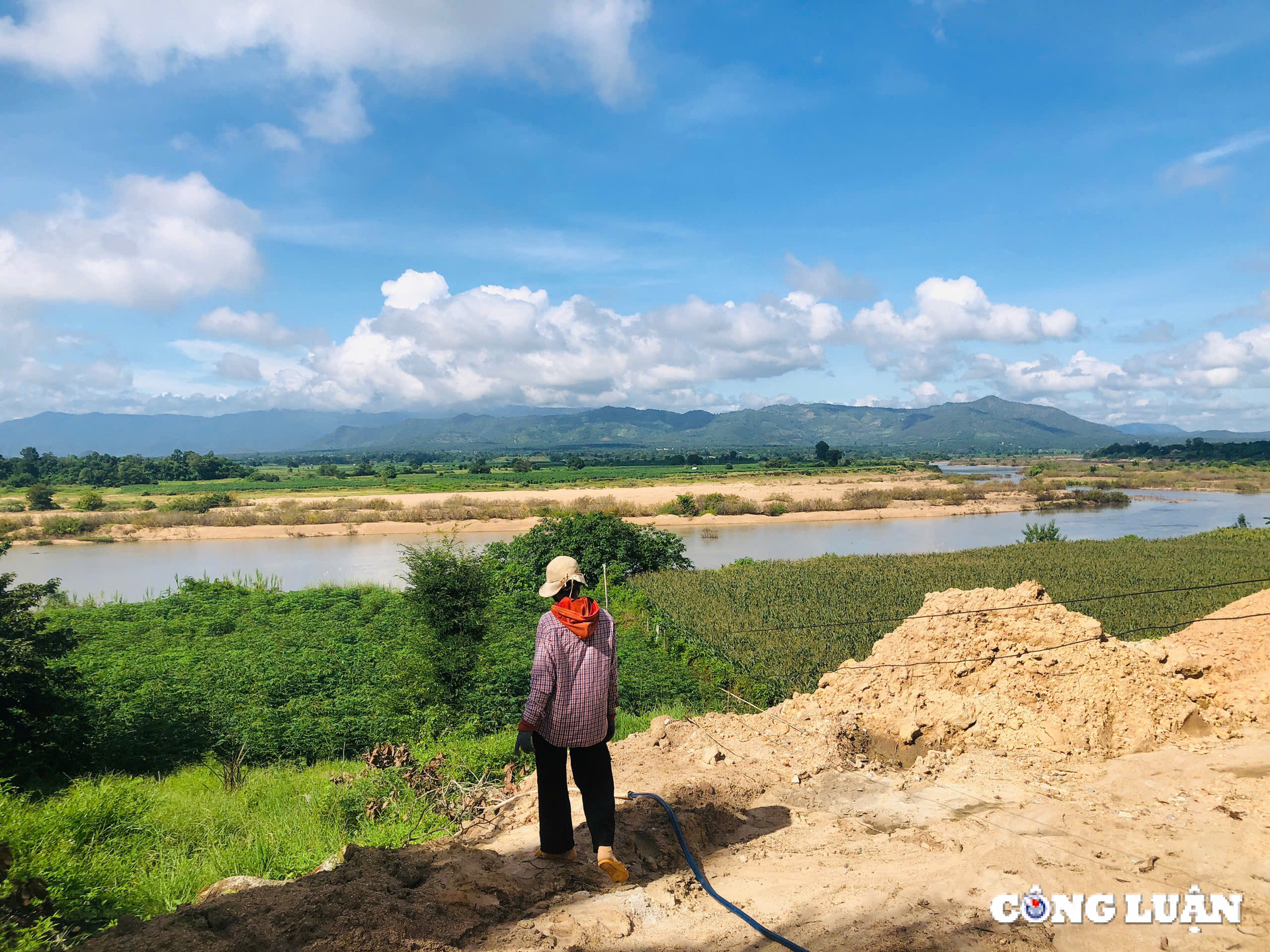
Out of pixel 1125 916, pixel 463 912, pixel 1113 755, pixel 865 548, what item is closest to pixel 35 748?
pixel 463 912

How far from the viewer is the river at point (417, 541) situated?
1152 inches

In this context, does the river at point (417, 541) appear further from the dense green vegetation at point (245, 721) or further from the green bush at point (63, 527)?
the dense green vegetation at point (245, 721)

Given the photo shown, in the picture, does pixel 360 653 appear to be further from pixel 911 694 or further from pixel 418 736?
pixel 911 694

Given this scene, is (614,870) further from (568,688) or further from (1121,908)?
(1121,908)

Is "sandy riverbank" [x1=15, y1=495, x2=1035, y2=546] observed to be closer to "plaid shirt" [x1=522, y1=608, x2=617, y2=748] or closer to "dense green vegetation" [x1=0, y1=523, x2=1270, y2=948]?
"dense green vegetation" [x1=0, y1=523, x2=1270, y2=948]

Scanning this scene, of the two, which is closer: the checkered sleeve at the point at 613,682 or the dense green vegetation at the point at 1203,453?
the checkered sleeve at the point at 613,682

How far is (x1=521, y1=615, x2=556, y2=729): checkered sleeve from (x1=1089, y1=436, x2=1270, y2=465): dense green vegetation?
108806 mm

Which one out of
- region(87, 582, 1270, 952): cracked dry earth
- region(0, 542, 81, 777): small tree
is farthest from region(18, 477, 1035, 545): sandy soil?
region(87, 582, 1270, 952): cracked dry earth

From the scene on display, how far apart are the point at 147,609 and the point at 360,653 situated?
892 cm

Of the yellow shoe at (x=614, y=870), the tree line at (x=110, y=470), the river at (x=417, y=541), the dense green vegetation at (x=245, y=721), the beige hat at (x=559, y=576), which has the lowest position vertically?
the river at (x=417, y=541)

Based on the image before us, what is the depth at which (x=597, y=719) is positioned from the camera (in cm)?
373

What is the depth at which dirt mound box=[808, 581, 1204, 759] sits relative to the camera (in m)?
6.45

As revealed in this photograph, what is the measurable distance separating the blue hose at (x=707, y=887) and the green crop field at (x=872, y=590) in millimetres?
6310

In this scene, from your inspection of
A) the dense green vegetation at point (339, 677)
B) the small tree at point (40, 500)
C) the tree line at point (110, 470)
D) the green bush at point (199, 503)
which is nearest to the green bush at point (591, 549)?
the dense green vegetation at point (339, 677)
